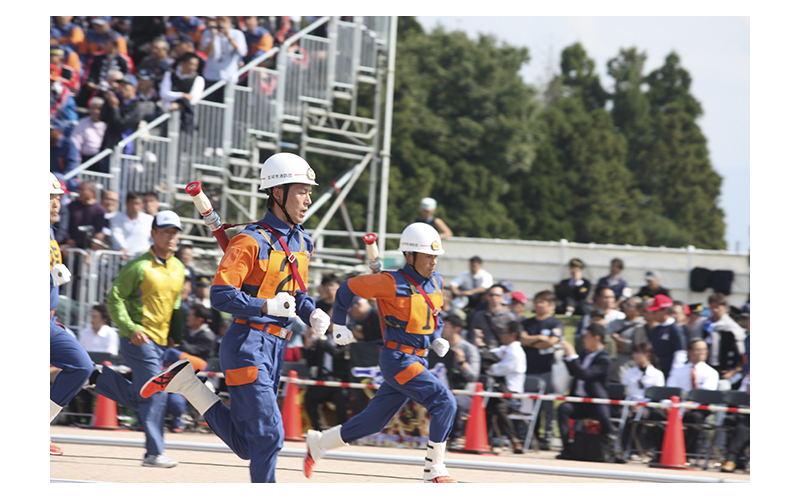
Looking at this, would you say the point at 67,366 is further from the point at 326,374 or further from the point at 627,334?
the point at 627,334

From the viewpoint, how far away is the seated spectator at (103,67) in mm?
14359

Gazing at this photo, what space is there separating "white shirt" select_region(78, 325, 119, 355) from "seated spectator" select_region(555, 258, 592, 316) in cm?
632

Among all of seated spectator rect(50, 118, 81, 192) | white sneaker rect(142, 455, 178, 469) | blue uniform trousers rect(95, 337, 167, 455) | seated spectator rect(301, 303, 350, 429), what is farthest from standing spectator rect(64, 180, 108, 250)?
white sneaker rect(142, 455, 178, 469)

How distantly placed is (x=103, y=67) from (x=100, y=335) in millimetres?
5444

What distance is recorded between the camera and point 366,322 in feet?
35.9

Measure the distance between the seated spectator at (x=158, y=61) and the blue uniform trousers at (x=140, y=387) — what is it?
7299mm

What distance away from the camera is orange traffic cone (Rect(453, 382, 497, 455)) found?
392 inches

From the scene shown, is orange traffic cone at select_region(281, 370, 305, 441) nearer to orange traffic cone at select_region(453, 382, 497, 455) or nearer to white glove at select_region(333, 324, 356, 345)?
orange traffic cone at select_region(453, 382, 497, 455)

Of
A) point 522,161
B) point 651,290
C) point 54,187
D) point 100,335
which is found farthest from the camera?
point 522,161

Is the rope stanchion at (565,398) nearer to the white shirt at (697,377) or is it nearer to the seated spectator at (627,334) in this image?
the white shirt at (697,377)

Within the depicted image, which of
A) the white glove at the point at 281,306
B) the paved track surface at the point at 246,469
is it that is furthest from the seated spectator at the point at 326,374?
the white glove at the point at 281,306

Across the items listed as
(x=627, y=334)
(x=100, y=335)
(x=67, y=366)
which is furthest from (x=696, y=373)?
(x=100, y=335)

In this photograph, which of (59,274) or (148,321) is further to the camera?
(148,321)
